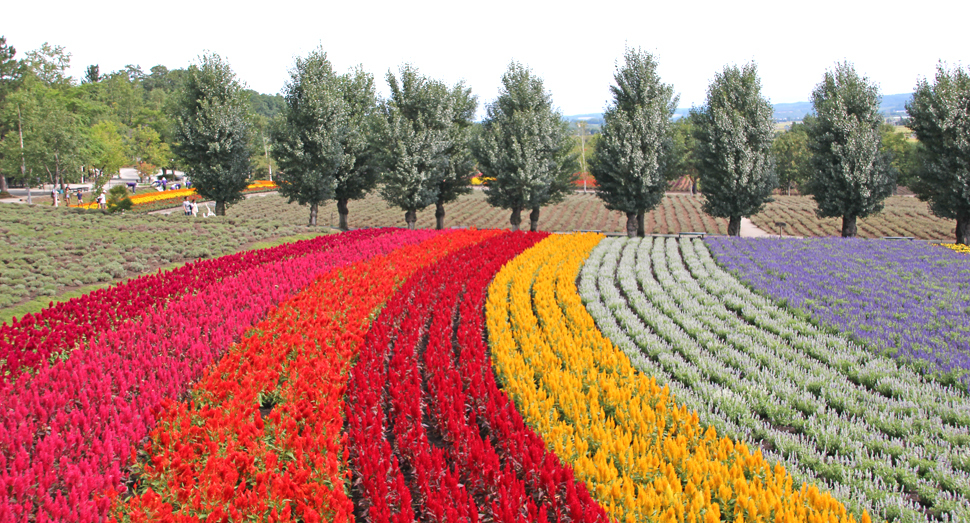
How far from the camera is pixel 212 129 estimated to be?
3053 centimetres

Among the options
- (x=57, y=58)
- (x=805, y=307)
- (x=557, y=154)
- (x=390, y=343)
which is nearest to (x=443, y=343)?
(x=390, y=343)

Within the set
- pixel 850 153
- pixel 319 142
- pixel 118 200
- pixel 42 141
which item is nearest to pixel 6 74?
pixel 42 141

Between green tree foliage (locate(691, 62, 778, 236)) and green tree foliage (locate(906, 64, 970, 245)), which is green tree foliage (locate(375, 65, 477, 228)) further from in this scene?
green tree foliage (locate(906, 64, 970, 245))

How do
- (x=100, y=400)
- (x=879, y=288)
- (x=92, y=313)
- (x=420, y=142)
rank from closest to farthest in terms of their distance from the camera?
(x=100, y=400), (x=92, y=313), (x=879, y=288), (x=420, y=142)

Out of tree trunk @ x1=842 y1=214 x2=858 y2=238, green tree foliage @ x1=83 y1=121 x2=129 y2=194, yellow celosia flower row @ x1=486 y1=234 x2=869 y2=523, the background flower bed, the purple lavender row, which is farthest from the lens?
green tree foliage @ x1=83 y1=121 x2=129 y2=194

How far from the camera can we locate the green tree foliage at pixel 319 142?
101ft

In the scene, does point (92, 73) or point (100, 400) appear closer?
point (100, 400)

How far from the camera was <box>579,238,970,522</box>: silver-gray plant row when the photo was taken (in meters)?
5.30

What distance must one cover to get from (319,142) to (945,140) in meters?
33.2

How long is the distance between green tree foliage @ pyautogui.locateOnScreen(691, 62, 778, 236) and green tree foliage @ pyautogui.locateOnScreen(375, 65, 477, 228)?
47.9 ft

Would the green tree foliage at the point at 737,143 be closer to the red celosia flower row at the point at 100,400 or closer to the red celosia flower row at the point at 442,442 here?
the red celosia flower row at the point at 442,442

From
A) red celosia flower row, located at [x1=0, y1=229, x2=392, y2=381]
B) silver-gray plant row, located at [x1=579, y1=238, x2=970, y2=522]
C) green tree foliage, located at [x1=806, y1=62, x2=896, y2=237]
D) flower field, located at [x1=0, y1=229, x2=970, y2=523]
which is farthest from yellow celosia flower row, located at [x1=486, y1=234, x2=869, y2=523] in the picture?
green tree foliage, located at [x1=806, y1=62, x2=896, y2=237]

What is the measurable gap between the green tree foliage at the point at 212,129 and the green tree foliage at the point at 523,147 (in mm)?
14552

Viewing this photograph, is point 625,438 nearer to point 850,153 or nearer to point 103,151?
point 850,153
